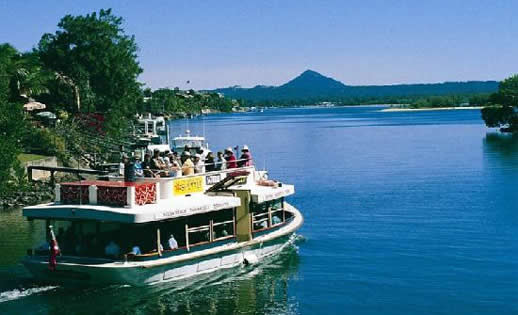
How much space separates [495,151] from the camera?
7819 cm

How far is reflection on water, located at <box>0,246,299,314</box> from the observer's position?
22328mm

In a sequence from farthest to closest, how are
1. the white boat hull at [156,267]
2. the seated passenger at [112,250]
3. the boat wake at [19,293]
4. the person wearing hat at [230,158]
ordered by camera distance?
the person wearing hat at [230,158] → the seated passenger at [112,250] → the white boat hull at [156,267] → the boat wake at [19,293]

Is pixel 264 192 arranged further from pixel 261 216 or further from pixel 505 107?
pixel 505 107

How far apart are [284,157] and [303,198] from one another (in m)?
30.6

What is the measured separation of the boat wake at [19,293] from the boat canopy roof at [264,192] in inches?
313

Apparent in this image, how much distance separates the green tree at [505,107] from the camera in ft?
361

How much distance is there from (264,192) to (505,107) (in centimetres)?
9153

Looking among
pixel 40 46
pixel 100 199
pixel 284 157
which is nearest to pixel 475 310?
pixel 100 199

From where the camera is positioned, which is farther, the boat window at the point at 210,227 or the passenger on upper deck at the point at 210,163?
the passenger on upper deck at the point at 210,163

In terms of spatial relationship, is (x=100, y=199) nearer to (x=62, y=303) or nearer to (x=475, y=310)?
Answer: (x=62, y=303)

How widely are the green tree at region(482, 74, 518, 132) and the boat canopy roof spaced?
3440 inches

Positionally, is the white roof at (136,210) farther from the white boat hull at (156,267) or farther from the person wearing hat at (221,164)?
the person wearing hat at (221,164)

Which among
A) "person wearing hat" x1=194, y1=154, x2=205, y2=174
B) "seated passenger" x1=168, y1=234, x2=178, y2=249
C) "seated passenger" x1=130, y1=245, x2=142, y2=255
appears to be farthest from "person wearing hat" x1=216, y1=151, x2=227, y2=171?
"seated passenger" x1=130, y1=245, x2=142, y2=255

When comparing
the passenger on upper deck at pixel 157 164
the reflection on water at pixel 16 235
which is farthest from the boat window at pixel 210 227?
the reflection on water at pixel 16 235
